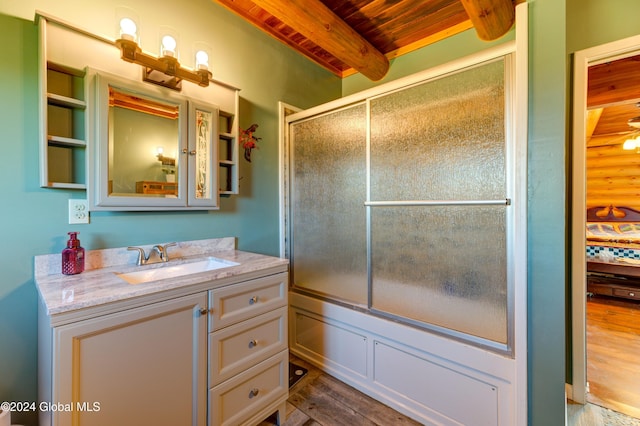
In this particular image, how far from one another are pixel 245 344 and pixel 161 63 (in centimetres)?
154

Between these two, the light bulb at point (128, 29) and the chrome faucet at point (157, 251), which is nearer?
the light bulb at point (128, 29)

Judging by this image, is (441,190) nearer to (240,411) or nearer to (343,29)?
(343,29)

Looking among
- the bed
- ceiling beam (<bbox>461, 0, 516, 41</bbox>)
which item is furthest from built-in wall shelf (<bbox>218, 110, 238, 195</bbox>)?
the bed

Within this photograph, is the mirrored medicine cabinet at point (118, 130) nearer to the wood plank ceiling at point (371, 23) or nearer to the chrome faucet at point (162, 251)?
the chrome faucet at point (162, 251)

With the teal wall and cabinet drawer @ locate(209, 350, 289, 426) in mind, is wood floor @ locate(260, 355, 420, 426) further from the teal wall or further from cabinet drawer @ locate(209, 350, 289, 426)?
the teal wall

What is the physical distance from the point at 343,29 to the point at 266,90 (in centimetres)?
73

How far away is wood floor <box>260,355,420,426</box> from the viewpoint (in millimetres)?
1553

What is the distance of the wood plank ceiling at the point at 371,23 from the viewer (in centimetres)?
162

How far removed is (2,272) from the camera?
43.6 inches

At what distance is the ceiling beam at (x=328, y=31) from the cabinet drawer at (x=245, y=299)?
1.57 metres

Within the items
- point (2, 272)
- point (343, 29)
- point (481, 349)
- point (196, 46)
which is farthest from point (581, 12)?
point (2, 272)

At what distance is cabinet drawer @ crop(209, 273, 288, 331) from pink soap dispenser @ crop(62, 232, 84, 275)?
24.6 inches

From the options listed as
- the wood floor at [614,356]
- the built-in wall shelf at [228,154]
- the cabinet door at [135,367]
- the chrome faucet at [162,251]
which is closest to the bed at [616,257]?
the wood floor at [614,356]

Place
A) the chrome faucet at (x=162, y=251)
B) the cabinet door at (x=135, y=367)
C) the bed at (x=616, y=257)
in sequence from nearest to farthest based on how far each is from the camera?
the cabinet door at (x=135, y=367) < the chrome faucet at (x=162, y=251) < the bed at (x=616, y=257)
